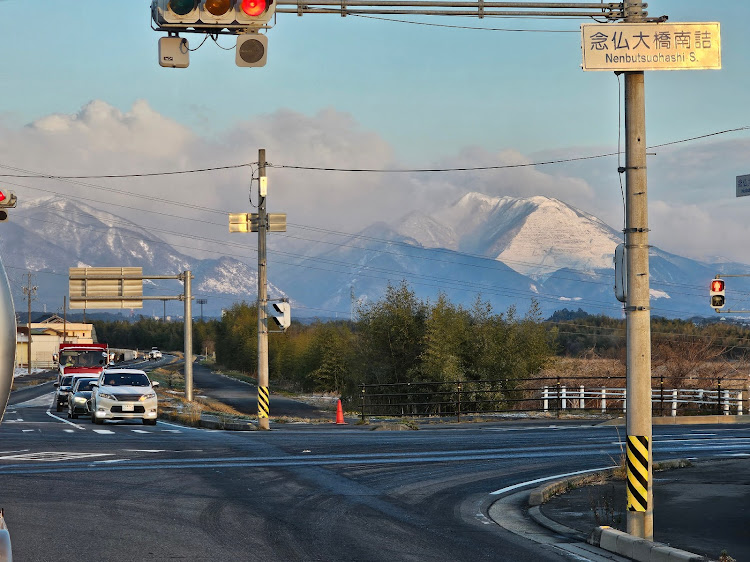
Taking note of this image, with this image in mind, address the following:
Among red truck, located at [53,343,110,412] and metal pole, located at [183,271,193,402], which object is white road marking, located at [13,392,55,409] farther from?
metal pole, located at [183,271,193,402]

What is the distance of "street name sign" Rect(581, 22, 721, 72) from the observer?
A: 437 inches

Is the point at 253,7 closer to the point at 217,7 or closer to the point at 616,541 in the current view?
the point at 217,7

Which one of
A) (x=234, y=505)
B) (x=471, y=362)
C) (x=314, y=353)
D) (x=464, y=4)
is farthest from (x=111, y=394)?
(x=314, y=353)

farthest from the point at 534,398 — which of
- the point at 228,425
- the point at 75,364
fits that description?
the point at 75,364

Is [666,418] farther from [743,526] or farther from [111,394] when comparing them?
[743,526]

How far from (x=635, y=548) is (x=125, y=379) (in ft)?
83.0

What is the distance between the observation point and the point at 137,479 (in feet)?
51.8

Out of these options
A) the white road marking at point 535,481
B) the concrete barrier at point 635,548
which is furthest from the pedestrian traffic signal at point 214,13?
the white road marking at point 535,481

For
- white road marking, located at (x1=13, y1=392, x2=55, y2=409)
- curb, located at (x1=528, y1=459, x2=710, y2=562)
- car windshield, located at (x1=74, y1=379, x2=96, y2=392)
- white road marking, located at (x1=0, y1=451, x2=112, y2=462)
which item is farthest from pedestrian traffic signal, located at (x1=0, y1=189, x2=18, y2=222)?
white road marking, located at (x1=13, y1=392, x2=55, y2=409)

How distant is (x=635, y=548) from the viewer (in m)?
10.2

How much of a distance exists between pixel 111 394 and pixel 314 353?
73341 mm

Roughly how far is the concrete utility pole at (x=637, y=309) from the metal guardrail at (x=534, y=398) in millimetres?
24154

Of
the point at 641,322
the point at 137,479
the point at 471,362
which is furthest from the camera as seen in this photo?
the point at 471,362

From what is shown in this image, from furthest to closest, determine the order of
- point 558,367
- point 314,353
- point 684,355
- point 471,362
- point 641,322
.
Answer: point 314,353
point 558,367
point 471,362
point 684,355
point 641,322
